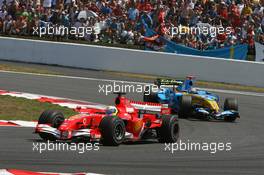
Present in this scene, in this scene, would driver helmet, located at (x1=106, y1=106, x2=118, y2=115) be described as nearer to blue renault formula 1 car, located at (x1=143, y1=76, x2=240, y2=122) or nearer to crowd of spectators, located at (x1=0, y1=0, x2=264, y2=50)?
blue renault formula 1 car, located at (x1=143, y1=76, x2=240, y2=122)

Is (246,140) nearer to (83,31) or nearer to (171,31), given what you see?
(171,31)

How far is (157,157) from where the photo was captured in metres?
11.8

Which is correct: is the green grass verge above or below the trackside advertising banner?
below

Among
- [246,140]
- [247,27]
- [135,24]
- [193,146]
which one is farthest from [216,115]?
[135,24]

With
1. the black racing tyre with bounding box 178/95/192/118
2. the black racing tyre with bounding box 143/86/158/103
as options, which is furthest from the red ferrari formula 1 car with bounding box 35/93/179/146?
the black racing tyre with bounding box 143/86/158/103

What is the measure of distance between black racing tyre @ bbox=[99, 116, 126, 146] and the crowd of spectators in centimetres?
1350

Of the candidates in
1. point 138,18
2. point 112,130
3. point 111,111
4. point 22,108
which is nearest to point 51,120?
point 111,111

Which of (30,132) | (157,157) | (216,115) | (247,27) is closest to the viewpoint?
(157,157)

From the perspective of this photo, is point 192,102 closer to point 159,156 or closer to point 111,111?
point 111,111

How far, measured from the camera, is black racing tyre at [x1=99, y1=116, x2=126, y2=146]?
1225 cm

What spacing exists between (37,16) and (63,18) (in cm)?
144

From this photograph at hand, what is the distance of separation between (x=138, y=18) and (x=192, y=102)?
10.1 metres

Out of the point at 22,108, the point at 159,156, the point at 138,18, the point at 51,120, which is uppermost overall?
the point at 138,18

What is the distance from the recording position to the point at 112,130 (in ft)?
40.2
